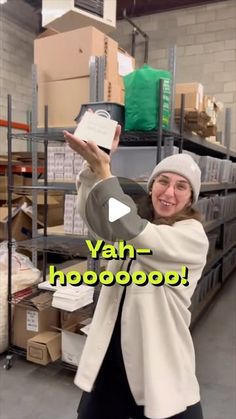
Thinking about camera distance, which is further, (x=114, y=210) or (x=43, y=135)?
(x=43, y=135)

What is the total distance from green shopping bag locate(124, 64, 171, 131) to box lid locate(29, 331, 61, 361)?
1.45 meters

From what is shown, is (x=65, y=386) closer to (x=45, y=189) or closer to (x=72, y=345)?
(x=72, y=345)

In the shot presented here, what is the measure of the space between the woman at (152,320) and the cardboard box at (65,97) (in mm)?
1544

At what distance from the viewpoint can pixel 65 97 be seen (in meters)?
2.64

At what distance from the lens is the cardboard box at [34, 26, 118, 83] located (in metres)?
2.54

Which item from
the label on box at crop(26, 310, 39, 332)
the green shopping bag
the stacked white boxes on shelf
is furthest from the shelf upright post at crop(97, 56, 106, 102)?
the label on box at crop(26, 310, 39, 332)

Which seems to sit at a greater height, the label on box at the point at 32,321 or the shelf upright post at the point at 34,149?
the shelf upright post at the point at 34,149

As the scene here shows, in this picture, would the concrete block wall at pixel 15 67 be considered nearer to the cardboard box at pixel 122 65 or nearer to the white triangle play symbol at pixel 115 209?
the cardboard box at pixel 122 65

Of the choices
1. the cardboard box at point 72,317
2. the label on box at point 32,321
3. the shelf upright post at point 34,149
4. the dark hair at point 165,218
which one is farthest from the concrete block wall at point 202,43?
the dark hair at point 165,218

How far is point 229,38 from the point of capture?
19.6 ft

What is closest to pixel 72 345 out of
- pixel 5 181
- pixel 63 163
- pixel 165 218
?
pixel 63 163

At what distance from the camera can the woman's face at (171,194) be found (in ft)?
3.72

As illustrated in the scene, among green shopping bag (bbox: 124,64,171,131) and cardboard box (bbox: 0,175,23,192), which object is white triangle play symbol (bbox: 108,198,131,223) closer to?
green shopping bag (bbox: 124,64,171,131)

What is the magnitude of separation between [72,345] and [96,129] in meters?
1.84
